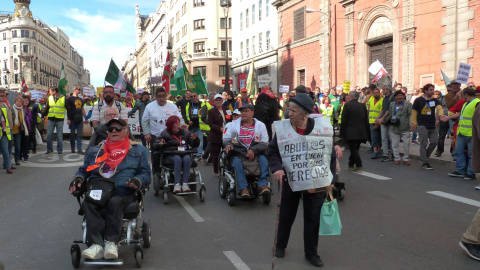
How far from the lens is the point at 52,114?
528 inches

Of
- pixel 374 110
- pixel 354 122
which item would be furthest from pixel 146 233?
pixel 374 110

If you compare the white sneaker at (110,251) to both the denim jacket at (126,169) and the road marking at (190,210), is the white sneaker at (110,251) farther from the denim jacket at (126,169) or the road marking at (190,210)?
the road marking at (190,210)

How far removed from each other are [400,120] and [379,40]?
532 inches

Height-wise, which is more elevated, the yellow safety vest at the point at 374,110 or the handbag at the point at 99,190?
the yellow safety vest at the point at 374,110

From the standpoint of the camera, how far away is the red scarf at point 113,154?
4848mm

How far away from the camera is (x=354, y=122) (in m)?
9.96

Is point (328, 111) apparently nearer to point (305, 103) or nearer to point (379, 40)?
point (379, 40)

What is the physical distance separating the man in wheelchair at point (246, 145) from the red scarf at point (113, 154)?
2.45 metres

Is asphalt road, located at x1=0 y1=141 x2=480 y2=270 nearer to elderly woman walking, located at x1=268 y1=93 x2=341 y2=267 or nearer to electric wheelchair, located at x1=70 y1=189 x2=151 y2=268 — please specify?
electric wheelchair, located at x1=70 y1=189 x2=151 y2=268

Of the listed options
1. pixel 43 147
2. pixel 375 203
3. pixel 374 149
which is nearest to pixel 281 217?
pixel 375 203

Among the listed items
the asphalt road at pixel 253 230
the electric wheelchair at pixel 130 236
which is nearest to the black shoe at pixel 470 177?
the asphalt road at pixel 253 230

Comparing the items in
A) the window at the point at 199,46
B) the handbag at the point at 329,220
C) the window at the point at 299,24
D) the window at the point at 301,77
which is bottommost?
the handbag at the point at 329,220

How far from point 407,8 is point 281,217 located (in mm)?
19115

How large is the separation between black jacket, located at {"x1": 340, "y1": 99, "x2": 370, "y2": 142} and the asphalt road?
3.84ft
